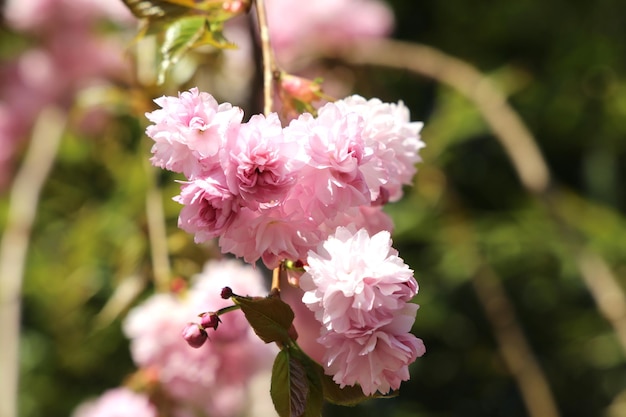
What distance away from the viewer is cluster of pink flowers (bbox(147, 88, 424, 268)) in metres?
0.36

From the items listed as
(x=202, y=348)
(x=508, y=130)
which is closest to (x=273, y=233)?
(x=202, y=348)

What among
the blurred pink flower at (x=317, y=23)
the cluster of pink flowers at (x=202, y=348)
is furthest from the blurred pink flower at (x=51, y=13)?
the cluster of pink flowers at (x=202, y=348)

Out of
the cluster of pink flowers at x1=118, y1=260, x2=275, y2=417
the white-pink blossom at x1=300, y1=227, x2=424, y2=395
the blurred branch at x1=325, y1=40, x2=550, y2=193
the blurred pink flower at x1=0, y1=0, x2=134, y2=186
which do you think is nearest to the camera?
the white-pink blossom at x1=300, y1=227, x2=424, y2=395

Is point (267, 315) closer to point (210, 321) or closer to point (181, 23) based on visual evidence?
point (210, 321)

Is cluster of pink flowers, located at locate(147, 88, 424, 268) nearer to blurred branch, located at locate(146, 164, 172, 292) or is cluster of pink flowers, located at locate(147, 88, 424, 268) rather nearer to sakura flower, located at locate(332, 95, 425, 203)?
sakura flower, located at locate(332, 95, 425, 203)

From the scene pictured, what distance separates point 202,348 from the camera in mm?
643

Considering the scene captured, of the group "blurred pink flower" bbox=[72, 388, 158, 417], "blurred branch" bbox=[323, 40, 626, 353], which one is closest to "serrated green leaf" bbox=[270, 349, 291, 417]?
"blurred pink flower" bbox=[72, 388, 158, 417]

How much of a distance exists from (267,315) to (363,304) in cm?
6

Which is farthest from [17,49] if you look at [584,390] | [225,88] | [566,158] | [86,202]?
[584,390]

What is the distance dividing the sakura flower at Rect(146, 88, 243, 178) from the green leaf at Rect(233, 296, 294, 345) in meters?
0.06

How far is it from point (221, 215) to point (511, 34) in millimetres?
1310

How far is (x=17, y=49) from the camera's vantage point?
157cm

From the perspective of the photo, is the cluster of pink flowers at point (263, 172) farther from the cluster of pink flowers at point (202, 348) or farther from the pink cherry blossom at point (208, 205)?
the cluster of pink flowers at point (202, 348)

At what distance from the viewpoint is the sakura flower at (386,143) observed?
38cm
